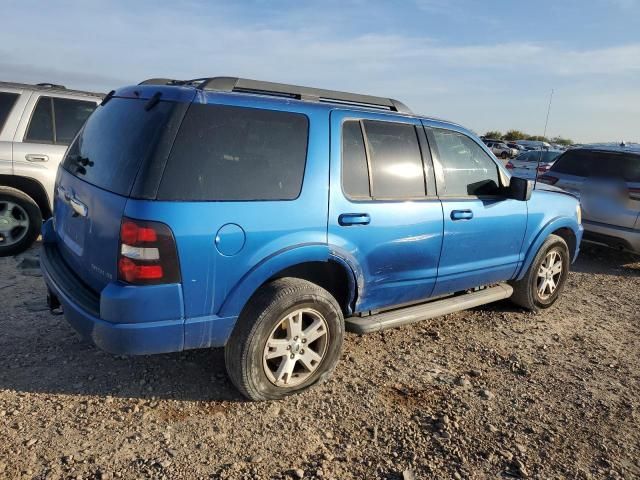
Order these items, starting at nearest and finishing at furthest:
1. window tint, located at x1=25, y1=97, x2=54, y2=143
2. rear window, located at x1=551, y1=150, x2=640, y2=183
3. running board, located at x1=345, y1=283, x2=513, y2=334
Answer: running board, located at x1=345, y1=283, x2=513, y2=334 → window tint, located at x1=25, y1=97, x2=54, y2=143 → rear window, located at x1=551, y1=150, x2=640, y2=183

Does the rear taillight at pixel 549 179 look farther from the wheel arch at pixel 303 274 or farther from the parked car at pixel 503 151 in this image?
the parked car at pixel 503 151

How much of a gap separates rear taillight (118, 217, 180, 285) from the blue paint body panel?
0.12 ft

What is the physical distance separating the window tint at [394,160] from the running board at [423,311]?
2.78ft

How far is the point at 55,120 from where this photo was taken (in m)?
5.76

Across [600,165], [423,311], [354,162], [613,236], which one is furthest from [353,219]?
[600,165]

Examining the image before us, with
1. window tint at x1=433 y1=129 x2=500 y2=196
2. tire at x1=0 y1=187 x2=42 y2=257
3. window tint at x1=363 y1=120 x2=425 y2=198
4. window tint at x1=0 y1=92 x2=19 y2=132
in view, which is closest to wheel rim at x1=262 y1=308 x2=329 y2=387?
window tint at x1=363 y1=120 x2=425 y2=198

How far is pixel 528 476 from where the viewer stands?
2.65 meters

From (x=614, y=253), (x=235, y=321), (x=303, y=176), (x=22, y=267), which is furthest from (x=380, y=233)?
(x=614, y=253)

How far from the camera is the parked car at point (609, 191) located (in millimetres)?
6602

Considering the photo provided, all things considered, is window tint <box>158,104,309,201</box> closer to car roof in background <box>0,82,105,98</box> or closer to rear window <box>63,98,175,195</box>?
rear window <box>63,98,175,195</box>

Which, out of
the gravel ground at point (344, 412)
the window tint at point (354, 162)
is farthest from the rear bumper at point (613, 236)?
the window tint at point (354, 162)

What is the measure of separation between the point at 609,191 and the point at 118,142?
20.9 feet

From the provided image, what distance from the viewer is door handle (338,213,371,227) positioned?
10.4 feet

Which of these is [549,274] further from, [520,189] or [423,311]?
[423,311]
